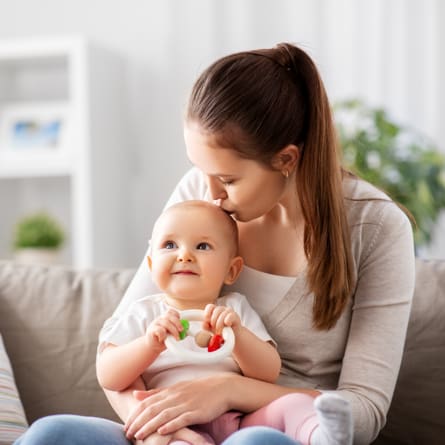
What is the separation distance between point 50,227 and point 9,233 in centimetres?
50

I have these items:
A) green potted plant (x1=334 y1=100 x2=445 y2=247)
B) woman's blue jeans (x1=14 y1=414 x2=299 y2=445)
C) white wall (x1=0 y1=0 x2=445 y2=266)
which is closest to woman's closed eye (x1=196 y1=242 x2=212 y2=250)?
woman's blue jeans (x1=14 y1=414 x2=299 y2=445)

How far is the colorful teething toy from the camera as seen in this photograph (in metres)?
1.28

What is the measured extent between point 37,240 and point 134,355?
2.41 m

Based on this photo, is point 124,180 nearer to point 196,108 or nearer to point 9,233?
point 9,233

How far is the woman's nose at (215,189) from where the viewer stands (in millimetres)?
1460

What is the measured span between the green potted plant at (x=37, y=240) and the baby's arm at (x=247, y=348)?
7.81ft

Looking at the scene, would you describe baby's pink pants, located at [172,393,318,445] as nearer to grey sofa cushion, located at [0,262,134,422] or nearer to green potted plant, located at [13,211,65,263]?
grey sofa cushion, located at [0,262,134,422]

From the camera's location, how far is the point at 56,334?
1844mm

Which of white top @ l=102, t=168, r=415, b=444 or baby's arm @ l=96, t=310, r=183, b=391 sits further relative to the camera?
white top @ l=102, t=168, r=415, b=444

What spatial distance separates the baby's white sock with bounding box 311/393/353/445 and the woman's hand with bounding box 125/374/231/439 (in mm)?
217

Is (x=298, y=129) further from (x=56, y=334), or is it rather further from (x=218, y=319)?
(x=56, y=334)

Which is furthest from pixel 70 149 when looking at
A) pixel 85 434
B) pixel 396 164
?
pixel 85 434

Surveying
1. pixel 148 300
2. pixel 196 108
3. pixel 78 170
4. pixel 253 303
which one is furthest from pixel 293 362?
pixel 78 170

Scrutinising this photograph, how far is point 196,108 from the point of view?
147cm
